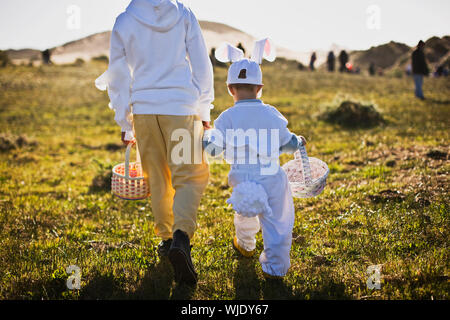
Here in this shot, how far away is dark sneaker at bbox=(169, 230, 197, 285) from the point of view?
3.03 metres

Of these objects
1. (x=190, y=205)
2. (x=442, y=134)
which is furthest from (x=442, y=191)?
(x=442, y=134)

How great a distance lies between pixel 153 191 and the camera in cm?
356

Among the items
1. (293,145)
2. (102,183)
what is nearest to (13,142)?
(102,183)

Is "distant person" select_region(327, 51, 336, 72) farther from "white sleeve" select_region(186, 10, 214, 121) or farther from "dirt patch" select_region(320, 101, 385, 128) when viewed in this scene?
"white sleeve" select_region(186, 10, 214, 121)

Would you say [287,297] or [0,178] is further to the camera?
[0,178]

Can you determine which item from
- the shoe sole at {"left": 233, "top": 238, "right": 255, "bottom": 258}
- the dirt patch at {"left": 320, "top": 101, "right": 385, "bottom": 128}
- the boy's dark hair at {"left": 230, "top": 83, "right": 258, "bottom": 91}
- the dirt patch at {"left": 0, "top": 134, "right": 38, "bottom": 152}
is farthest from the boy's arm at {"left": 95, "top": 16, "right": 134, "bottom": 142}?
the dirt patch at {"left": 320, "top": 101, "right": 385, "bottom": 128}

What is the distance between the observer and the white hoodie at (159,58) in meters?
3.27

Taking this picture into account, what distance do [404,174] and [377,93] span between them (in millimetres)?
12509

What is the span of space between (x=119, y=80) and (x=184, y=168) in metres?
1.02

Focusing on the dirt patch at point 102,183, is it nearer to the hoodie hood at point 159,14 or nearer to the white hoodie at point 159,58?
the white hoodie at point 159,58

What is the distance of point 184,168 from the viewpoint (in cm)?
336

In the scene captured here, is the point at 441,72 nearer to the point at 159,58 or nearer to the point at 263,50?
the point at 263,50

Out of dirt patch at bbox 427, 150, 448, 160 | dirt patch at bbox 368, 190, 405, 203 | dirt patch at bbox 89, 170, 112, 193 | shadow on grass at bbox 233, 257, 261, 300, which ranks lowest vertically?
shadow on grass at bbox 233, 257, 261, 300
